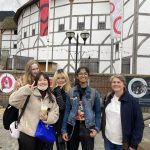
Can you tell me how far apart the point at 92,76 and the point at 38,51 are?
13375mm

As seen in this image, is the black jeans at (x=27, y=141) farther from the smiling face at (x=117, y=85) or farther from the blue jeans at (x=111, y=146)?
the smiling face at (x=117, y=85)

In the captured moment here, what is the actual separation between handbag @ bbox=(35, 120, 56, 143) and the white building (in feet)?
56.8

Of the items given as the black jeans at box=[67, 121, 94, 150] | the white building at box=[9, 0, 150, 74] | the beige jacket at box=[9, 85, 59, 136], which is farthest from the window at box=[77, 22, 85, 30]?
the beige jacket at box=[9, 85, 59, 136]

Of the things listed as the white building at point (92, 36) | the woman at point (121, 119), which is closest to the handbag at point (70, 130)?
the woman at point (121, 119)

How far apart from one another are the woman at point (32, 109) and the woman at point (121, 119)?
2.31 feet

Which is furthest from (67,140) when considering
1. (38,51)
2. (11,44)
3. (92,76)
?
(11,44)

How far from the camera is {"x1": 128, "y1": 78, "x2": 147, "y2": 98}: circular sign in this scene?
51.4 ft

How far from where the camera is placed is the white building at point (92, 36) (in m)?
21.9

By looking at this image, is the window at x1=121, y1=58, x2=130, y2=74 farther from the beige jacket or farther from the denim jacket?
the beige jacket

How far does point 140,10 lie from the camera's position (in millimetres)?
21938

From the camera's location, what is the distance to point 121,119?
4508 millimetres

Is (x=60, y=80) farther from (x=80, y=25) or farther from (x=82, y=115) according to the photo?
(x=80, y=25)

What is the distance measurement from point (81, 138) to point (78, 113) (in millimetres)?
350

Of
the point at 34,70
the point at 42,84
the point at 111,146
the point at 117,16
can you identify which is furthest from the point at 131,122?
the point at 117,16
